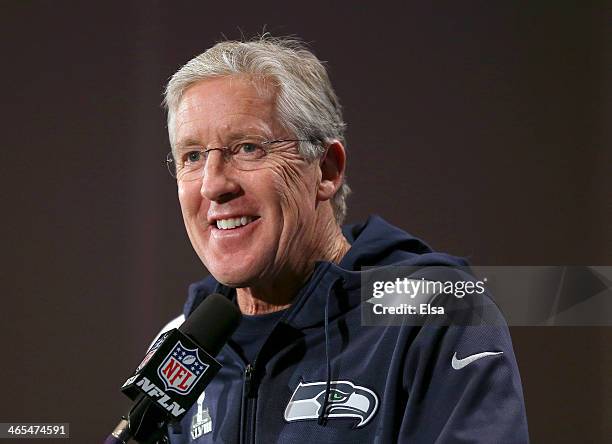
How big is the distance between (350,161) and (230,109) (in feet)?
2.41

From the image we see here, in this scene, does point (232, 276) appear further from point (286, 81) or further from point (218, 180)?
point (286, 81)

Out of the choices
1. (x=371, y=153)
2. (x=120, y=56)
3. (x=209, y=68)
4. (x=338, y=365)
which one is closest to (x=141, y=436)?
(x=338, y=365)

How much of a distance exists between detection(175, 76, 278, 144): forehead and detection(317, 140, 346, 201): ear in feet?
0.60

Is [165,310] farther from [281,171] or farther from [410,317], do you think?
[410,317]


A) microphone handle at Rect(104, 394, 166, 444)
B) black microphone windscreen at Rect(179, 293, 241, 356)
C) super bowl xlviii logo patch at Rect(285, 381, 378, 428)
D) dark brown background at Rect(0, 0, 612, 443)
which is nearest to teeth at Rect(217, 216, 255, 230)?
black microphone windscreen at Rect(179, 293, 241, 356)

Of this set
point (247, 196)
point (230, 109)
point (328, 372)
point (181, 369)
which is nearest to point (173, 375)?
point (181, 369)

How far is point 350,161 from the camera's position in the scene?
2420 mm

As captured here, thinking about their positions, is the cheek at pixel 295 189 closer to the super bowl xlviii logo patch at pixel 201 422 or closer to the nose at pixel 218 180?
the nose at pixel 218 180

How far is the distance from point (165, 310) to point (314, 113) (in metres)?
0.89

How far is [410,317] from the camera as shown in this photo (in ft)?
5.32

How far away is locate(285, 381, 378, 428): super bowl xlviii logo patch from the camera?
5.19ft

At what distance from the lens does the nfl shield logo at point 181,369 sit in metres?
1.36

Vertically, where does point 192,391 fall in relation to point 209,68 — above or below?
below

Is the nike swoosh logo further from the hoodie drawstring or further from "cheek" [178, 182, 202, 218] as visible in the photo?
"cheek" [178, 182, 202, 218]
